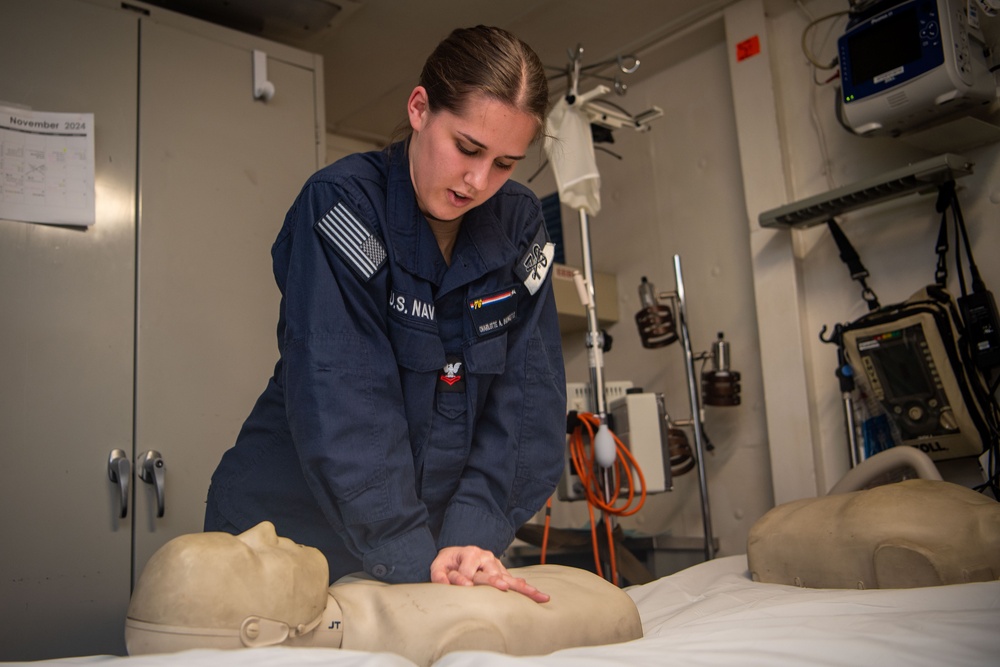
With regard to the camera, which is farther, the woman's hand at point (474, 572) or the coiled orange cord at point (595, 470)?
the coiled orange cord at point (595, 470)

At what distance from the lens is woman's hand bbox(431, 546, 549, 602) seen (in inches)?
42.9

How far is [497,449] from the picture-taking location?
135 centimetres

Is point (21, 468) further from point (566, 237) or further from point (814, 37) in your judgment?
point (814, 37)

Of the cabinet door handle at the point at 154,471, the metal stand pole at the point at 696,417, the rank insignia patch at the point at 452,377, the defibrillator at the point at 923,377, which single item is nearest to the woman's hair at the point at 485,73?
the rank insignia patch at the point at 452,377

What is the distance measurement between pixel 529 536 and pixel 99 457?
1347mm

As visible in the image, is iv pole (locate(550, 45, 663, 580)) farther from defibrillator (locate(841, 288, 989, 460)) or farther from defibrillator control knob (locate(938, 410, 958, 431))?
defibrillator control knob (locate(938, 410, 958, 431))

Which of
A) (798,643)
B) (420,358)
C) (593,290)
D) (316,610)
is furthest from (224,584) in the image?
(593,290)

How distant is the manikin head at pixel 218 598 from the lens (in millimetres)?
869

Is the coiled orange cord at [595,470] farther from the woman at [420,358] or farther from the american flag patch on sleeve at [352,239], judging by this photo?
the american flag patch on sleeve at [352,239]

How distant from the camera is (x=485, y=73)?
3.96 feet

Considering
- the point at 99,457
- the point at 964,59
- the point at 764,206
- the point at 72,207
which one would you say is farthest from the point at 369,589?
the point at 764,206

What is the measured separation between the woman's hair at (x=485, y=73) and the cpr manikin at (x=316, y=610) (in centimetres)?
67

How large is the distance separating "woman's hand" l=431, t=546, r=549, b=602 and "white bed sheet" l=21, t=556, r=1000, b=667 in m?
0.17

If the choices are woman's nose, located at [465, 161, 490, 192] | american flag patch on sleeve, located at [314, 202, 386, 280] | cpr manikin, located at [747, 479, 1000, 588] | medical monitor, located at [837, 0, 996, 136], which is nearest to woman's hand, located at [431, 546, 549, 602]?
american flag patch on sleeve, located at [314, 202, 386, 280]
